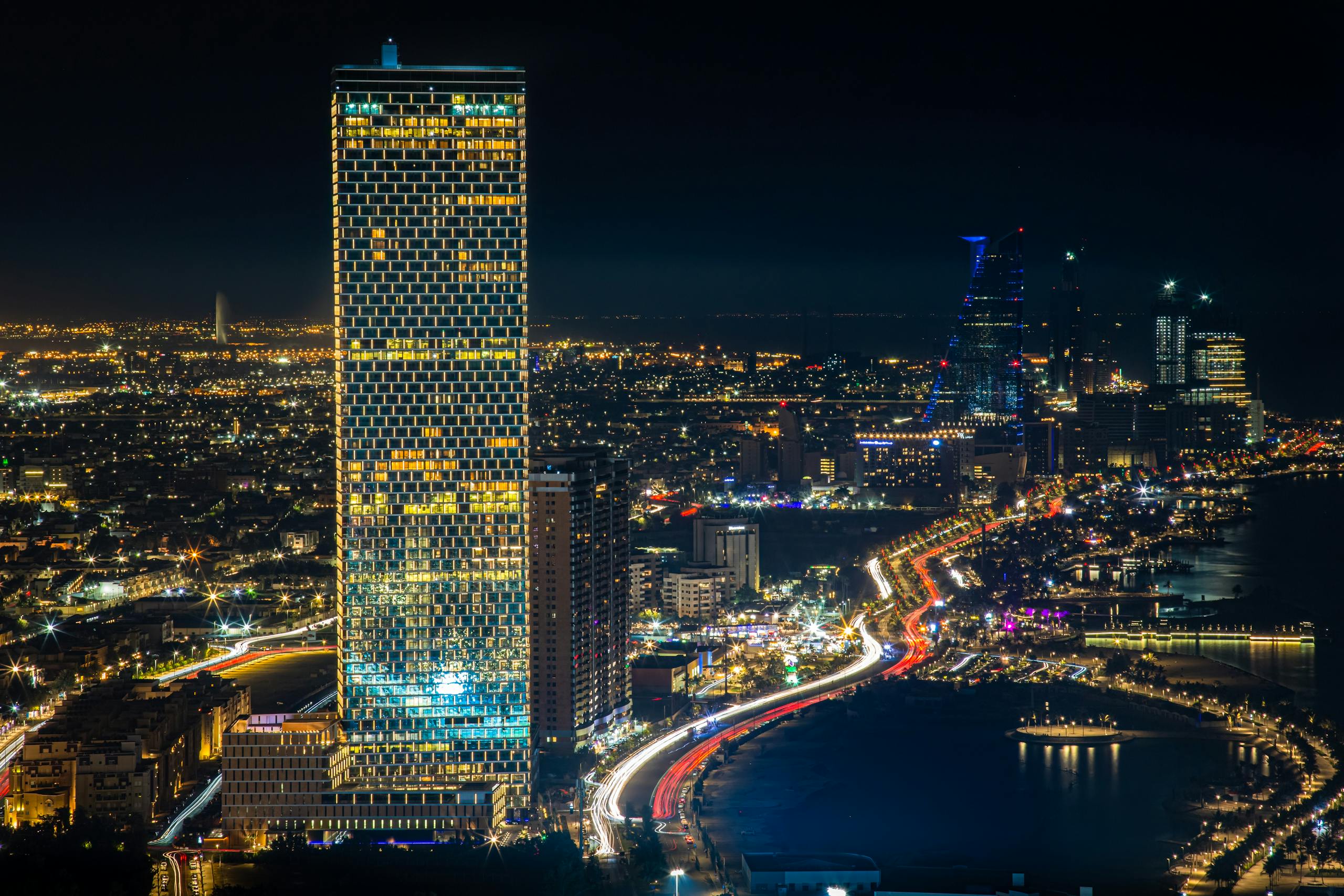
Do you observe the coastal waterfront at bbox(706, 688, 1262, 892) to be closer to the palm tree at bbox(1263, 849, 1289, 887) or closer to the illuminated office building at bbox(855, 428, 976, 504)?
the palm tree at bbox(1263, 849, 1289, 887)

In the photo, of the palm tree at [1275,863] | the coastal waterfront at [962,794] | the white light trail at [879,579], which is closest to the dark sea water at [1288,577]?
the coastal waterfront at [962,794]

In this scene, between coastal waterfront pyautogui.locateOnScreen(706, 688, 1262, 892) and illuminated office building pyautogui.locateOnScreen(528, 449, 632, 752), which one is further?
illuminated office building pyautogui.locateOnScreen(528, 449, 632, 752)

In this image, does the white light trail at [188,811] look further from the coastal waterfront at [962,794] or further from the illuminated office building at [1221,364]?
the illuminated office building at [1221,364]

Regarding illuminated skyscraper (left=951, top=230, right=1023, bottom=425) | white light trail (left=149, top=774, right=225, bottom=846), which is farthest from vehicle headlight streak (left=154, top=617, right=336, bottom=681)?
illuminated skyscraper (left=951, top=230, right=1023, bottom=425)

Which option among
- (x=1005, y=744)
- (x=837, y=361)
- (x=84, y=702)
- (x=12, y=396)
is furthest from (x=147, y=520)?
(x=837, y=361)

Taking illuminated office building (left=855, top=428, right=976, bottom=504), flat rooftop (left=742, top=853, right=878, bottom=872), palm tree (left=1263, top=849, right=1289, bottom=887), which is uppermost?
illuminated office building (left=855, top=428, right=976, bottom=504)

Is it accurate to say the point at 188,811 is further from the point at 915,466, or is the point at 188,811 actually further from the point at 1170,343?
the point at 1170,343
